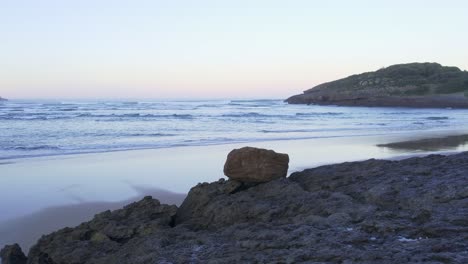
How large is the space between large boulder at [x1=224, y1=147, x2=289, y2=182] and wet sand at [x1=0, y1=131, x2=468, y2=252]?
265 centimetres

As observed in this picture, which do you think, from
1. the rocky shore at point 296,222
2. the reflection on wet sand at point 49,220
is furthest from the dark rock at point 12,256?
the reflection on wet sand at point 49,220

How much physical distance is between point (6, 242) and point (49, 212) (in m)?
1.67

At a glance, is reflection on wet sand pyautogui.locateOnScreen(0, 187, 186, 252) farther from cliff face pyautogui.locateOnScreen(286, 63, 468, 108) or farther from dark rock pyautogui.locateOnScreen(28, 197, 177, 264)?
cliff face pyautogui.locateOnScreen(286, 63, 468, 108)

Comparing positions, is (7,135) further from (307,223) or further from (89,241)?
(307,223)

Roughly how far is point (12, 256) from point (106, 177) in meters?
5.96

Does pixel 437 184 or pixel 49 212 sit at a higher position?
pixel 437 184

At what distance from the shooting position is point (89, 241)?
5.62 m

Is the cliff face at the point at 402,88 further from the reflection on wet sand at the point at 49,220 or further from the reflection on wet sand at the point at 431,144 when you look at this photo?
the reflection on wet sand at the point at 49,220

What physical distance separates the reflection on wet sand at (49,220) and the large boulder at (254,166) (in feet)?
8.70

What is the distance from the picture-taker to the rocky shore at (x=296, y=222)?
385cm

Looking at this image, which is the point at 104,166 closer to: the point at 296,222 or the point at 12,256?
the point at 12,256

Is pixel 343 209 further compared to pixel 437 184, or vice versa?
pixel 437 184

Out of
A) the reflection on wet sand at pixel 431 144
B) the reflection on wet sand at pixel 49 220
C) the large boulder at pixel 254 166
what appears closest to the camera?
the large boulder at pixel 254 166

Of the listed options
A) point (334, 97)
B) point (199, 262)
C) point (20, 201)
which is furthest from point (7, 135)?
point (334, 97)
